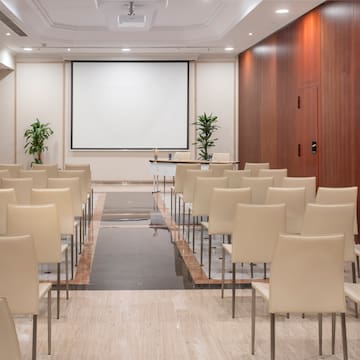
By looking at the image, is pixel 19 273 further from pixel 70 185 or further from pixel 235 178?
pixel 235 178

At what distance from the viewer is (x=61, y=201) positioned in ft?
18.4

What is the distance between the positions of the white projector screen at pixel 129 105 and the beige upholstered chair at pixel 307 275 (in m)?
13.0

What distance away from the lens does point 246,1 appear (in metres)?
10.2

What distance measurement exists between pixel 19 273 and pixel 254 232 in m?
1.97

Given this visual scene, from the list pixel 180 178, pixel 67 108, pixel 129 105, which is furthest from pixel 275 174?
pixel 67 108

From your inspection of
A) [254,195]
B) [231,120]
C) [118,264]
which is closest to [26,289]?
[118,264]

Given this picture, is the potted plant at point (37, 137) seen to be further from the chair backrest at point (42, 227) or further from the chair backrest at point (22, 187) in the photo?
the chair backrest at point (42, 227)

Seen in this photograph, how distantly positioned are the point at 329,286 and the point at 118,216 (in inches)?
271

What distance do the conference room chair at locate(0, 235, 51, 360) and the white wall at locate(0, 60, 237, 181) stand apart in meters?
12.9

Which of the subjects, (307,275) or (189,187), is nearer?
(307,275)

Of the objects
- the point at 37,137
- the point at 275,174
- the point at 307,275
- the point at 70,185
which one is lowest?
the point at 307,275

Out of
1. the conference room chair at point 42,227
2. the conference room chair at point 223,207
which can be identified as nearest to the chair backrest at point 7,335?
the conference room chair at point 42,227

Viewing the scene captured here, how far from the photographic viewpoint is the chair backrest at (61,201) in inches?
220

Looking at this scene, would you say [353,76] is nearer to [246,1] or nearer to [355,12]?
[355,12]
